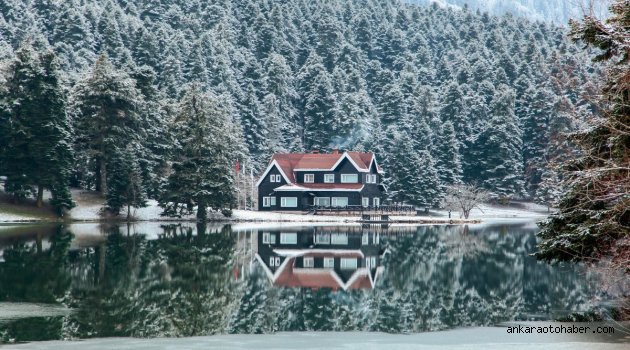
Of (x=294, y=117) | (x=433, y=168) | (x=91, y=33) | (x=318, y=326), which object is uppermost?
(x=91, y=33)

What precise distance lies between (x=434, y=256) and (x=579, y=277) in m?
11.6

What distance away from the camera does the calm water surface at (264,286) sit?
81.1ft

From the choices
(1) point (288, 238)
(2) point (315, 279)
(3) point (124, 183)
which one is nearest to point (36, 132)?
(3) point (124, 183)

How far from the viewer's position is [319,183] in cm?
9812

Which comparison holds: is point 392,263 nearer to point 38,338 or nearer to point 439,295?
point 439,295

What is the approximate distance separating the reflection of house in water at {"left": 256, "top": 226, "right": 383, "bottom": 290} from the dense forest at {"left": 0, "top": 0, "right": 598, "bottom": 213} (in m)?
9.20

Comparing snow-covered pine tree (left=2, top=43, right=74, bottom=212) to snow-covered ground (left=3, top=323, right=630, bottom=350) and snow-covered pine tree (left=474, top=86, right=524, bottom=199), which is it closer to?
snow-covered ground (left=3, top=323, right=630, bottom=350)

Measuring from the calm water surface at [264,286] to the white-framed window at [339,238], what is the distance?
2.55 ft

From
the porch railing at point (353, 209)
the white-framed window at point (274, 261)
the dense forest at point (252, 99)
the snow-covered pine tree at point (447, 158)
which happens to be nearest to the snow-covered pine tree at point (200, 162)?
the dense forest at point (252, 99)

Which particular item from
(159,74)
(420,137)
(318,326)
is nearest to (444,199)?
(420,137)

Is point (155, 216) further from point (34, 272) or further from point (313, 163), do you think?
point (34, 272)

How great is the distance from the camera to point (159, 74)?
124 m

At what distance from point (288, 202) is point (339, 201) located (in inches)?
224

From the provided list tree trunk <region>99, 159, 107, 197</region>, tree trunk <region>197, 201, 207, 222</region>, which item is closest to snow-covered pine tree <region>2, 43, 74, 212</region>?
tree trunk <region>99, 159, 107, 197</region>
